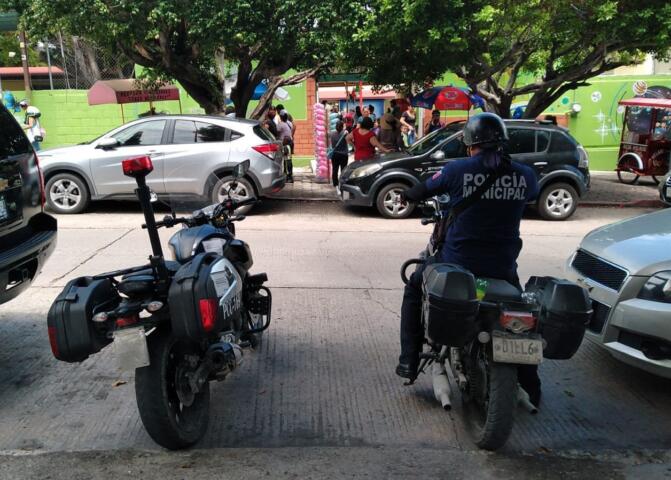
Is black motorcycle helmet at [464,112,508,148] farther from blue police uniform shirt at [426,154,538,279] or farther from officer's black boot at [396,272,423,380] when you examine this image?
officer's black boot at [396,272,423,380]

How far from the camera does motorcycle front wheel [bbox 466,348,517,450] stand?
306 centimetres

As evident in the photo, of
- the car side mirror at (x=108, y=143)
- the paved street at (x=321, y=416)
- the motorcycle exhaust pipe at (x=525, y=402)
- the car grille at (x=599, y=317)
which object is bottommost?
the paved street at (x=321, y=416)

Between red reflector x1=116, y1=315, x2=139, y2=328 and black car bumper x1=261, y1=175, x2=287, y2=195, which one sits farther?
black car bumper x1=261, y1=175, x2=287, y2=195

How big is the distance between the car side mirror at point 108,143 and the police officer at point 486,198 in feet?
27.1

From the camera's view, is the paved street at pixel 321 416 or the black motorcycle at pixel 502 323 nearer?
the black motorcycle at pixel 502 323

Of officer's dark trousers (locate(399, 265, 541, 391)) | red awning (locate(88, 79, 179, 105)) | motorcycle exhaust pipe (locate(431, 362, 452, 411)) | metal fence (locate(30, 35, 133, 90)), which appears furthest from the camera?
metal fence (locate(30, 35, 133, 90))

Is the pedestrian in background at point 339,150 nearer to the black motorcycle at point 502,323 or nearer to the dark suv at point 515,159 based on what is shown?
the dark suv at point 515,159

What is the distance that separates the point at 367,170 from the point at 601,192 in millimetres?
6695

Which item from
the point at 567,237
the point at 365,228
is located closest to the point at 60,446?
the point at 365,228

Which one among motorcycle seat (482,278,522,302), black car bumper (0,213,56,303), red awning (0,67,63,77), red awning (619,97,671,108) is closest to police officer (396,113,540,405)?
motorcycle seat (482,278,522,302)

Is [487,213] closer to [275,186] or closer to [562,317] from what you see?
[562,317]

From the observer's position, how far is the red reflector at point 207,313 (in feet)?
9.53

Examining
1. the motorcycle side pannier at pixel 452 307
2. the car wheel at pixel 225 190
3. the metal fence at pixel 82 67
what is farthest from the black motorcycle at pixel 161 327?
the metal fence at pixel 82 67

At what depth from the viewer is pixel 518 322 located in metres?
3.06
